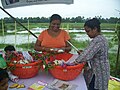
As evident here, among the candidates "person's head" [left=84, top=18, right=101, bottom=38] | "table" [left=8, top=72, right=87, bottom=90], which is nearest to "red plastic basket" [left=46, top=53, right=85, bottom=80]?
"table" [left=8, top=72, right=87, bottom=90]

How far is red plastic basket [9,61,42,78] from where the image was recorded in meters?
1.67

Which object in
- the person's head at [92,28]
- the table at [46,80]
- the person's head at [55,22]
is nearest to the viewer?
the table at [46,80]

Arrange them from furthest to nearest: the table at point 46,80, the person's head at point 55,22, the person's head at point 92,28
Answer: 1. the person's head at point 55,22
2. the person's head at point 92,28
3. the table at point 46,80

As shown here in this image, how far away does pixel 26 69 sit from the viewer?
66.4 inches

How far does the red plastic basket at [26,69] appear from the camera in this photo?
1.67m

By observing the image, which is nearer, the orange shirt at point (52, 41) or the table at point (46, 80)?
the table at point (46, 80)

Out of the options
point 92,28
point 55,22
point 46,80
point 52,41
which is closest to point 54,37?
point 52,41

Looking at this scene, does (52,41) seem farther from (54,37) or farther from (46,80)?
(46,80)

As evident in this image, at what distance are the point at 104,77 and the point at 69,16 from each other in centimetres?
223

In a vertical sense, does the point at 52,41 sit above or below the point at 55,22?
below

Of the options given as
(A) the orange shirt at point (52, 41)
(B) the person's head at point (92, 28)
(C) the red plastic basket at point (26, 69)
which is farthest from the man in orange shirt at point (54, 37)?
(C) the red plastic basket at point (26, 69)

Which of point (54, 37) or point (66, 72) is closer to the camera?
point (66, 72)

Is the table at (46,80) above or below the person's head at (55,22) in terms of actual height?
below

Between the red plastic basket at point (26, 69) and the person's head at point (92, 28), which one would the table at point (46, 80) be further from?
the person's head at point (92, 28)
